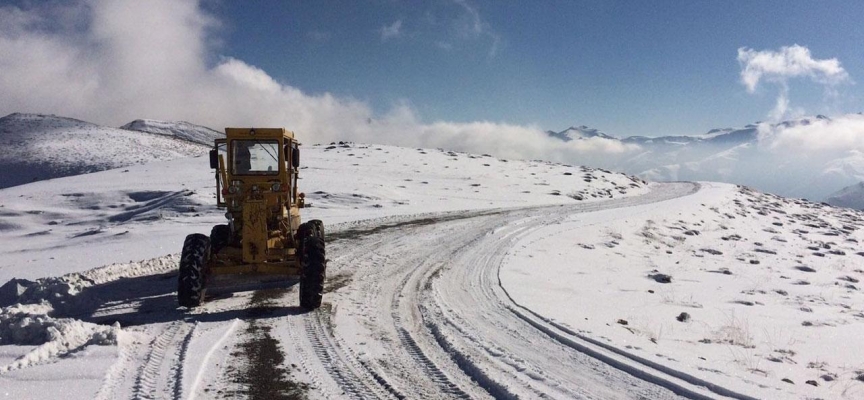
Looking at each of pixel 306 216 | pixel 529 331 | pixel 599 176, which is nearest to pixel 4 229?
pixel 306 216

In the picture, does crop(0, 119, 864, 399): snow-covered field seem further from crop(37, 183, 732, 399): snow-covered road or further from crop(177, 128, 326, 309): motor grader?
crop(177, 128, 326, 309): motor grader

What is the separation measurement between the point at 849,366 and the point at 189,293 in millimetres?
9024

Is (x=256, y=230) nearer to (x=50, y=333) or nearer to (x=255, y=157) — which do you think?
(x=255, y=157)

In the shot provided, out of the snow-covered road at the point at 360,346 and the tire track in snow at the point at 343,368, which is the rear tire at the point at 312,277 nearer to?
the snow-covered road at the point at 360,346

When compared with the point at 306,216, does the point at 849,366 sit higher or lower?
lower

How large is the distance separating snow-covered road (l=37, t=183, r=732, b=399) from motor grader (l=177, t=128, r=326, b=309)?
0.54 meters

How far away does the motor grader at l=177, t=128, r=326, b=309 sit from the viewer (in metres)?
8.29

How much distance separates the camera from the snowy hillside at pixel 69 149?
2625 inches

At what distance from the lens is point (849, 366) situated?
6.73 m

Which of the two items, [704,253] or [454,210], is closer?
[704,253]

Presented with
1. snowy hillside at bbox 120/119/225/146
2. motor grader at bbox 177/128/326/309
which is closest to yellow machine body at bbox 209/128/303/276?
motor grader at bbox 177/128/326/309

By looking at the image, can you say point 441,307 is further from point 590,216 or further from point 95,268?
point 590,216

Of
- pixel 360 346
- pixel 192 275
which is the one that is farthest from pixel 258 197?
pixel 360 346

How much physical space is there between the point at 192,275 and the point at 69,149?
8262 centimetres
